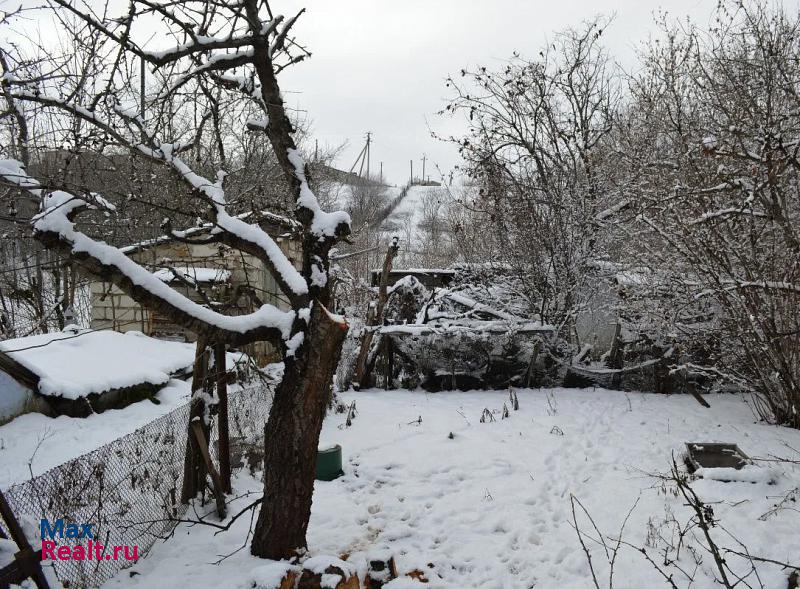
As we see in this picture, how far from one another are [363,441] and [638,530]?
3.45m

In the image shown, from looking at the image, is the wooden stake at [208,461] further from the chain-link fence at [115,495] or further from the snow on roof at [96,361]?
the snow on roof at [96,361]

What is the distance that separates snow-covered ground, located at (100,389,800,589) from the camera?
3.77m

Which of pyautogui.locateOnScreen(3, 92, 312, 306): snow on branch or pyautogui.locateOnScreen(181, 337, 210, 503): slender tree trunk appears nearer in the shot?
pyautogui.locateOnScreen(3, 92, 312, 306): snow on branch

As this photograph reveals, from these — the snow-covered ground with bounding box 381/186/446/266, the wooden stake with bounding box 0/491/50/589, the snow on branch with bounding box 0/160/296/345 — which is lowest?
the wooden stake with bounding box 0/491/50/589

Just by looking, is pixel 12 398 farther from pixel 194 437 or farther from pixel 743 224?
pixel 743 224

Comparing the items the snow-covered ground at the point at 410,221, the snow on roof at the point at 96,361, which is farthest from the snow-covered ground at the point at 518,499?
the snow-covered ground at the point at 410,221

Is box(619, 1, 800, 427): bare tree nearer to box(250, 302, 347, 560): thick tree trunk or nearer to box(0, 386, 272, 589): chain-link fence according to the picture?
box(250, 302, 347, 560): thick tree trunk

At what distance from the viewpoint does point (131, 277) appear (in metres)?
3.11

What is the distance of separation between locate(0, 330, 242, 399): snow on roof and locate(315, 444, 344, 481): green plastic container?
2907 millimetres

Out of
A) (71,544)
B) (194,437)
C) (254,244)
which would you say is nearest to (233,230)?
(254,244)

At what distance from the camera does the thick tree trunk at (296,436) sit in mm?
Answer: 3475

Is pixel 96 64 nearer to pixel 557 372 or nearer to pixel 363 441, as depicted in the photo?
pixel 363 441

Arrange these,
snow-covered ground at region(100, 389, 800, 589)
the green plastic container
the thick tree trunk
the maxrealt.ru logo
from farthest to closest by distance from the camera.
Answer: the green plastic container
snow-covered ground at region(100, 389, 800, 589)
the thick tree trunk
the maxrealt.ru logo

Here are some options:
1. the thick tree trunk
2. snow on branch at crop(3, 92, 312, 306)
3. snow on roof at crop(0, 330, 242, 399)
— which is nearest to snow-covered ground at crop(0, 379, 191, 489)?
snow on roof at crop(0, 330, 242, 399)
